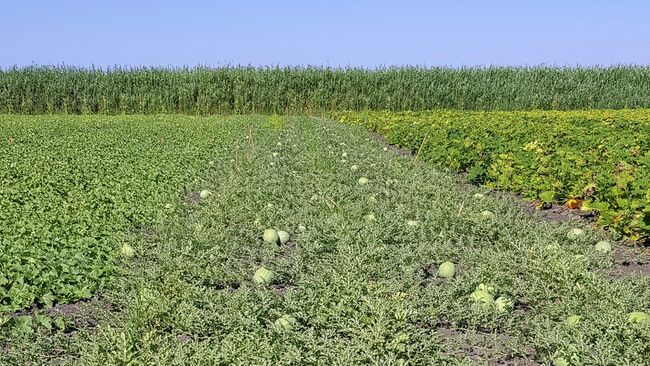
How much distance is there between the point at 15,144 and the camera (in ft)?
47.3

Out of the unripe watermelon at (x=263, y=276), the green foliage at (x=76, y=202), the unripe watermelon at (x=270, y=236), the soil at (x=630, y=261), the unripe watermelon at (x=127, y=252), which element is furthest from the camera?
the unripe watermelon at (x=270, y=236)

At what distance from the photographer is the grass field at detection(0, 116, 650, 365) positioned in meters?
3.49

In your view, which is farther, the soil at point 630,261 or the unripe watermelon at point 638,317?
the soil at point 630,261

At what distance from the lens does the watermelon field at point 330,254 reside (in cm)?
357

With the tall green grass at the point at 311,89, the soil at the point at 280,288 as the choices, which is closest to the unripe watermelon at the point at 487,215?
the soil at the point at 280,288

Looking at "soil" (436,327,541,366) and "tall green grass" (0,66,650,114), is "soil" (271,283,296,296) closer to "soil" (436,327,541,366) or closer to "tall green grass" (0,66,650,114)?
"soil" (436,327,541,366)

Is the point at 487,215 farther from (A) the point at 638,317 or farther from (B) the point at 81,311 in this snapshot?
(B) the point at 81,311

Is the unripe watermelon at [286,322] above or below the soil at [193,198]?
above

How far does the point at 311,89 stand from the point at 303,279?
1210 inches

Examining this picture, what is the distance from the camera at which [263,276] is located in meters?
4.78

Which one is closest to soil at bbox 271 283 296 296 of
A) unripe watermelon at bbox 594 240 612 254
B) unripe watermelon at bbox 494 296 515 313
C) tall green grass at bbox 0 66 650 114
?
unripe watermelon at bbox 494 296 515 313

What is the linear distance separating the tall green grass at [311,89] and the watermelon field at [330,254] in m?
21.2

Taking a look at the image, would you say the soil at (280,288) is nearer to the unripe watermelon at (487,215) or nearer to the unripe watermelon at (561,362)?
the unripe watermelon at (561,362)

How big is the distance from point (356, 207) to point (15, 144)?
10.2 metres
